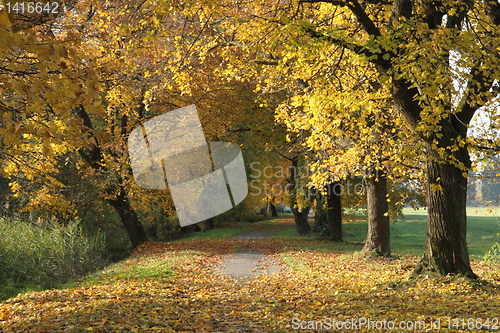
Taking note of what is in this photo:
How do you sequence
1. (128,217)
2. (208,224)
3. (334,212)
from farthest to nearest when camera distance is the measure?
(208,224) < (334,212) < (128,217)

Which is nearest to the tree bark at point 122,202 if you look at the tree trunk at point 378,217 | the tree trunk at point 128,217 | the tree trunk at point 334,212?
the tree trunk at point 128,217

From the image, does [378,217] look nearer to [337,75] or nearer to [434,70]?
[337,75]

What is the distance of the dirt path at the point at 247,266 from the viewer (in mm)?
10898

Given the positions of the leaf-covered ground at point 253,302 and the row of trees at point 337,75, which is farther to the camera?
the leaf-covered ground at point 253,302

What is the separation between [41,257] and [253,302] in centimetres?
856

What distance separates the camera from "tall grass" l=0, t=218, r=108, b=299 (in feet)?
38.4

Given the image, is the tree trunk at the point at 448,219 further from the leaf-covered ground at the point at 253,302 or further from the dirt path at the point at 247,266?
the dirt path at the point at 247,266

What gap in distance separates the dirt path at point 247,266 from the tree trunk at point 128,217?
5.40 meters

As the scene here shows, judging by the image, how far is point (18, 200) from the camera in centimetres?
1817

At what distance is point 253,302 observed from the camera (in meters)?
7.29

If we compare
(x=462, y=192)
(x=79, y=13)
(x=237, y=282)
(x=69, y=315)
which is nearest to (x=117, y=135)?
(x=79, y=13)

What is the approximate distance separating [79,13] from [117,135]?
6.02m

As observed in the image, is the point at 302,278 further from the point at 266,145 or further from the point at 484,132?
the point at 266,145

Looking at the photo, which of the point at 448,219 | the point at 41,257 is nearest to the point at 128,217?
the point at 41,257
